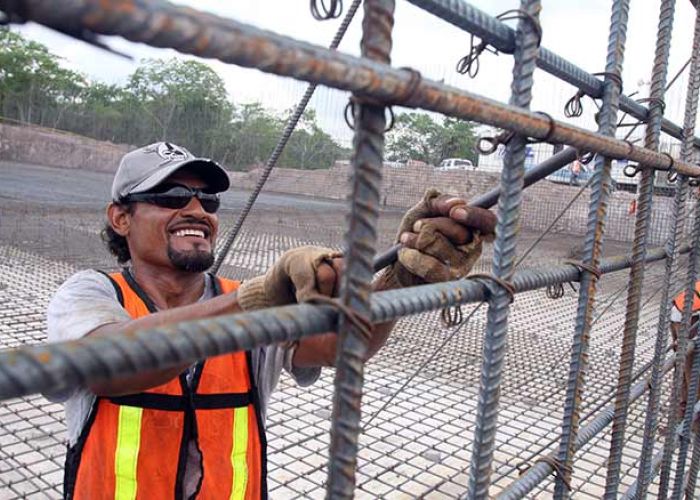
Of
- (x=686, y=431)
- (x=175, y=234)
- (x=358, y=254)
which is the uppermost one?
(x=358, y=254)

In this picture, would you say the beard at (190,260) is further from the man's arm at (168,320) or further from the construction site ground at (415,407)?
the construction site ground at (415,407)

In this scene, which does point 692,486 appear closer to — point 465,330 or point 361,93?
point 361,93

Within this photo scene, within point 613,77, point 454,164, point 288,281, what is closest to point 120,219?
point 288,281

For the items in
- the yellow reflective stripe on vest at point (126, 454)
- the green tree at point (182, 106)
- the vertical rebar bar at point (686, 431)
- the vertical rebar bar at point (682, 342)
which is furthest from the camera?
the green tree at point (182, 106)

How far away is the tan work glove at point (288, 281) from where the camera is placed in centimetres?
95

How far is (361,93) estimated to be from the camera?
0.68m

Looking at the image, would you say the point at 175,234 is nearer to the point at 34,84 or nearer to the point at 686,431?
the point at 686,431

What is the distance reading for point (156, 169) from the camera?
177 cm

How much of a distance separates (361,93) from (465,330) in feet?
18.9

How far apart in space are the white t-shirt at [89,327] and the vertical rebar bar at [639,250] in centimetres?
83

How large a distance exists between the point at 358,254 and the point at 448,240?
0.47 m

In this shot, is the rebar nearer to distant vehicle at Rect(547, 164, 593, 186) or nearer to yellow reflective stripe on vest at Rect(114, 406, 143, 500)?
distant vehicle at Rect(547, 164, 593, 186)

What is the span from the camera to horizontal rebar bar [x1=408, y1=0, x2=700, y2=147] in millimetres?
955

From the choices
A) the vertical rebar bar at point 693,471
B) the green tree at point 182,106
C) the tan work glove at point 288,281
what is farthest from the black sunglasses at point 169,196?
the green tree at point 182,106
